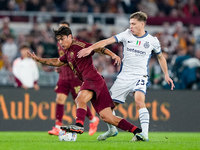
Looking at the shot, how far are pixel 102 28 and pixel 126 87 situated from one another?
8.97 metres

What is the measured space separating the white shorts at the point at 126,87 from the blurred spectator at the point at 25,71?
4.58 metres

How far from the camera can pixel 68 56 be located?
7.02 meters

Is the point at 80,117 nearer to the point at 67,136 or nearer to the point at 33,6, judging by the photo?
the point at 67,136

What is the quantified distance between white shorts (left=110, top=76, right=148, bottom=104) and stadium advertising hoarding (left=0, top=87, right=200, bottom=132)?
12.2 ft

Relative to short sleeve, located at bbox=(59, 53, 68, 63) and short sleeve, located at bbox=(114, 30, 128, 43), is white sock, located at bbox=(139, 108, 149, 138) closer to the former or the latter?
short sleeve, located at bbox=(114, 30, 128, 43)

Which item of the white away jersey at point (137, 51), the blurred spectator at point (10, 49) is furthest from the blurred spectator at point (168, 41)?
the white away jersey at point (137, 51)

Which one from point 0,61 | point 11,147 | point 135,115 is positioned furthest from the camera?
point 0,61

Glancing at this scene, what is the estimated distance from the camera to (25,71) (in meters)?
11.7

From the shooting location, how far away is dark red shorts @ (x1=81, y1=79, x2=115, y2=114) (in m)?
6.79

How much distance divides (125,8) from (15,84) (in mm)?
7008

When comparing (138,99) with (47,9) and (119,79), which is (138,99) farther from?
(47,9)

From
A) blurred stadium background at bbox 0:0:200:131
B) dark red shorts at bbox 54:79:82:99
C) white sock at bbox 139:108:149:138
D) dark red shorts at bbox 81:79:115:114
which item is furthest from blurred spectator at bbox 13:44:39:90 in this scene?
white sock at bbox 139:108:149:138

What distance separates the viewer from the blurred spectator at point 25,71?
1163cm

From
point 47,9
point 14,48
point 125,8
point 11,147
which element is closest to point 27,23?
point 47,9
